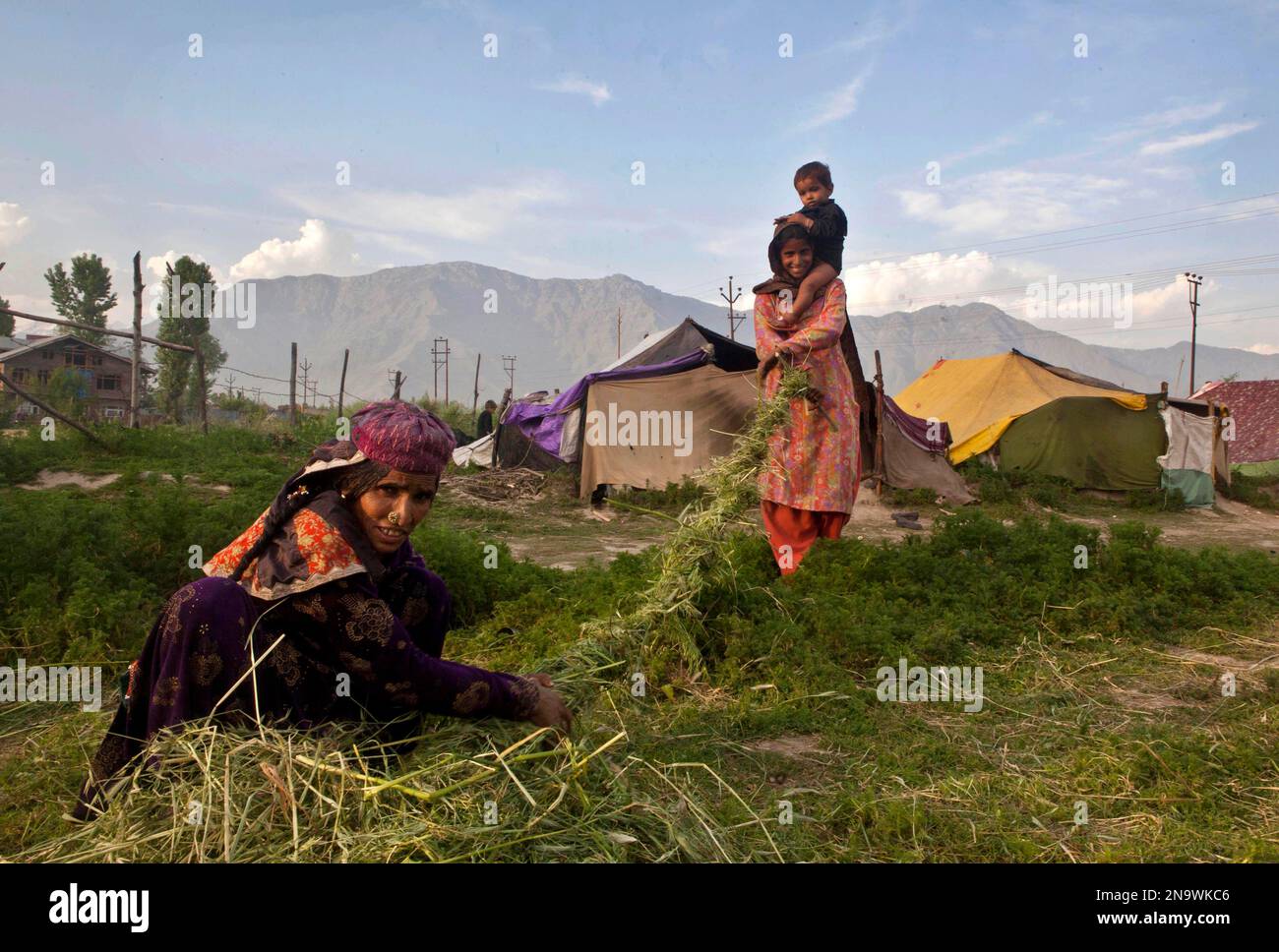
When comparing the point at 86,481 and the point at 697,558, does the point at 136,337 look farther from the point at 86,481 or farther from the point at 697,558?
the point at 697,558

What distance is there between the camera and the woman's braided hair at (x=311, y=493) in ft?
6.52

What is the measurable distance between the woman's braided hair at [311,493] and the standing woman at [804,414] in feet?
9.76

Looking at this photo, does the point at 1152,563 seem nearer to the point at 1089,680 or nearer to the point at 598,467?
the point at 1089,680

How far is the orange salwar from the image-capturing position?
→ 485 centimetres

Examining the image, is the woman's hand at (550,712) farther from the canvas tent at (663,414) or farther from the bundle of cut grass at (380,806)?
the canvas tent at (663,414)

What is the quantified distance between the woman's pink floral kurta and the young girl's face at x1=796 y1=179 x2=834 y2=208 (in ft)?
1.54

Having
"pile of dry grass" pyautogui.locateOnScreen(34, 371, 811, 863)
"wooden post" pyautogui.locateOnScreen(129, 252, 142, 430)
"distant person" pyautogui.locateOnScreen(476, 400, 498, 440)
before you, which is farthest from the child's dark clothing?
"distant person" pyautogui.locateOnScreen(476, 400, 498, 440)

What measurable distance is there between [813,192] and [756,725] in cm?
309

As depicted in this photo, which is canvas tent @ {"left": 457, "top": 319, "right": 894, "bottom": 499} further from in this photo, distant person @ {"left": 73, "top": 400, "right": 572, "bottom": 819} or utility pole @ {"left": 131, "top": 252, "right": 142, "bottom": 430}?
distant person @ {"left": 73, "top": 400, "right": 572, "bottom": 819}

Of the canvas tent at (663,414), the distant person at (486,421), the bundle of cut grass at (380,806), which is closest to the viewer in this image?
the bundle of cut grass at (380,806)

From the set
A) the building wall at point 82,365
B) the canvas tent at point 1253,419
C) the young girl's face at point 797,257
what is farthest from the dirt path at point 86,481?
the building wall at point 82,365

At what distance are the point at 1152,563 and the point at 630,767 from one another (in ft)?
13.6

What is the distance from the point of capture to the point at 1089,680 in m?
3.66
